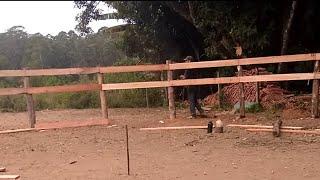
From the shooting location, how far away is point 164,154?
738 cm

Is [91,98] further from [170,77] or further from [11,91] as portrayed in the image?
[11,91]

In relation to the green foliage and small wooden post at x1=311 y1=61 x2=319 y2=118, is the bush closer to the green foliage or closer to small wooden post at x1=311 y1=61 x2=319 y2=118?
the green foliage

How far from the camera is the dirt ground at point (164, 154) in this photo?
6043 mm

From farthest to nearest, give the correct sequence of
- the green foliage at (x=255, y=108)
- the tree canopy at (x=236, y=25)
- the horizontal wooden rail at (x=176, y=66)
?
the green foliage at (x=255, y=108)
the tree canopy at (x=236, y=25)
the horizontal wooden rail at (x=176, y=66)

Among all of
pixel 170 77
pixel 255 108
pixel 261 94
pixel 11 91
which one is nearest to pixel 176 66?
pixel 170 77

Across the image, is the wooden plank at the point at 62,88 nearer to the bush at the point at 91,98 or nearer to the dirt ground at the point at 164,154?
the dirt ground at the point at 164,154

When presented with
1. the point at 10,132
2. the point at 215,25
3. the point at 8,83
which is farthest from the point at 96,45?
the point at 10,132

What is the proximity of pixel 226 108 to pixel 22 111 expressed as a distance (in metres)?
7.59

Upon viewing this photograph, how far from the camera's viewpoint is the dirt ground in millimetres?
6043

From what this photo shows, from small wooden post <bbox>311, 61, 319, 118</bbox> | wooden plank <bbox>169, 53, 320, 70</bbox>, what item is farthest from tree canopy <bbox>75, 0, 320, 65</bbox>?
small wooden post <bbox>311, 61, 319, 118</bbox>

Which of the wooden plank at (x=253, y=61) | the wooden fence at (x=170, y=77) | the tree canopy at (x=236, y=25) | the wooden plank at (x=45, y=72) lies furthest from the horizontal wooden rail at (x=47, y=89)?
the wooden plank at (x=253, y=61)

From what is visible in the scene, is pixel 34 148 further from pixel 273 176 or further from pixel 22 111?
pixel 22 111

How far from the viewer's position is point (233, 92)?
14719 mm

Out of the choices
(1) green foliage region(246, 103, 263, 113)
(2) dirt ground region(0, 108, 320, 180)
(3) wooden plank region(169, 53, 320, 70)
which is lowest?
(2) dirt ground region(0, 108, 320, 180)
